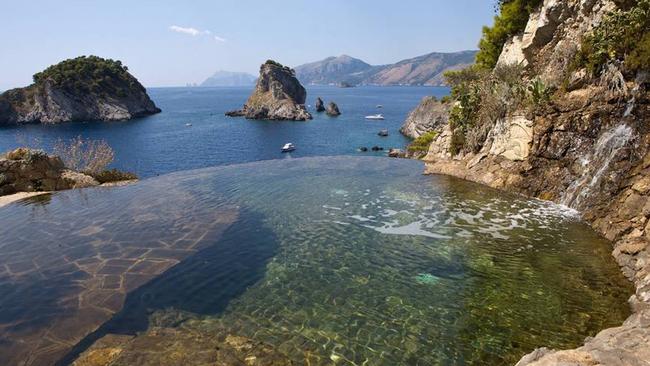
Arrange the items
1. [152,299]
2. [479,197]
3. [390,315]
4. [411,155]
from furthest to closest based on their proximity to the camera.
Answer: [411,155] < [479,197] < [152,299] < [390,315]

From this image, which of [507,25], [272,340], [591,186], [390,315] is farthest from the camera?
[507,25]

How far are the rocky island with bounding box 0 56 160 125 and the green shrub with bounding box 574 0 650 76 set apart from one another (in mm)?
161404

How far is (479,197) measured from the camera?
31266mm

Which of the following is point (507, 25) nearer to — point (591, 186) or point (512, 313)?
point (591, 186)

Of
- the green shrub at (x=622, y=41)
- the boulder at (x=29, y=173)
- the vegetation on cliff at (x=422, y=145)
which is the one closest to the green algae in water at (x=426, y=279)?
the green shrub at (x=622, y=41)

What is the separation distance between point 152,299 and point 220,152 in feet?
236

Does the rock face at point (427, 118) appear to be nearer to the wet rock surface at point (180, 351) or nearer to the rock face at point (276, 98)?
the rock face at point (276, 98)

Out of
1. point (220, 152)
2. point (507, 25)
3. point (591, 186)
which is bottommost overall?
point (220, 152)

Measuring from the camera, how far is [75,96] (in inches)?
6112

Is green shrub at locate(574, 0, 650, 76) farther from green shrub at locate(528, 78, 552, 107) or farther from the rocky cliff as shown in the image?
green shrub at locate(528, 78, 552, 107)

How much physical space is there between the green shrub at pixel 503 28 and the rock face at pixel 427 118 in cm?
3605

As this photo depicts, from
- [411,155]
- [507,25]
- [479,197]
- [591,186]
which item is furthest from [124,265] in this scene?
[411,155]

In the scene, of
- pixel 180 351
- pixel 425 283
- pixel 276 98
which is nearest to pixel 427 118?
pixel 276 98

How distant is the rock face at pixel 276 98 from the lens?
5994 inches
